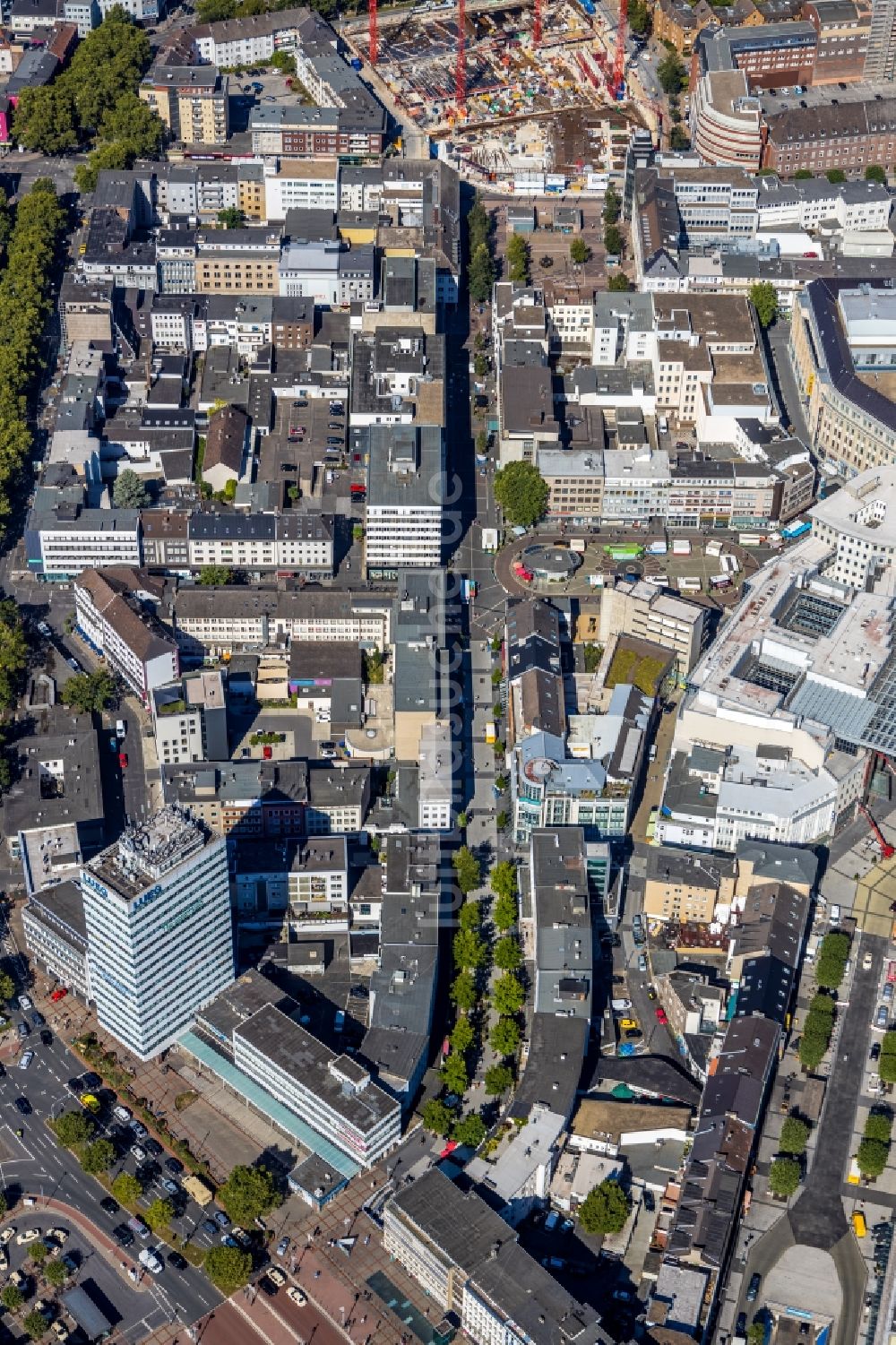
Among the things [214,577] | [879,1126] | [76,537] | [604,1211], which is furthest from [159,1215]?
[76,537]

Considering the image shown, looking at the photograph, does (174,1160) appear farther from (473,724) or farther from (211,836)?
(473,724)

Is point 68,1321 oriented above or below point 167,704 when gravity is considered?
below

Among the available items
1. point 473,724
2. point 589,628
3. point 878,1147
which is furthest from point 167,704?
point 878,1147

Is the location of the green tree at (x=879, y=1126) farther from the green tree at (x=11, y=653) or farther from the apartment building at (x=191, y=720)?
the green tree at (x=11, y=653)

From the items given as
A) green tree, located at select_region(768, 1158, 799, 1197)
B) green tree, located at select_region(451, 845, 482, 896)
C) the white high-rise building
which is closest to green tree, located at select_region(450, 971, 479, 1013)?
green tree, located at select_region(451, 845, 482, 896)

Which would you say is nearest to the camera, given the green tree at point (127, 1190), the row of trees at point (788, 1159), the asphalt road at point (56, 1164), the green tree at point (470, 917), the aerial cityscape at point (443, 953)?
the asphalt road at point (56, 1164)

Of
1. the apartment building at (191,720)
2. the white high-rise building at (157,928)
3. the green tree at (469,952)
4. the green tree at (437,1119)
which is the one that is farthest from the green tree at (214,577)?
the green tree at (437,1119)
